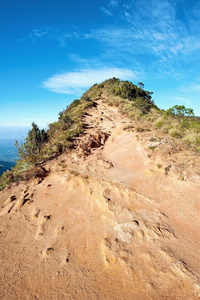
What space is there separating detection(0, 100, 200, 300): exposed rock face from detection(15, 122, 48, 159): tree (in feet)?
8.15

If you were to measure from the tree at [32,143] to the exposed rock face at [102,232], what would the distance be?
2.48 m

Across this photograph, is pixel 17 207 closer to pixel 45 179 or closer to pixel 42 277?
pixel 45 179

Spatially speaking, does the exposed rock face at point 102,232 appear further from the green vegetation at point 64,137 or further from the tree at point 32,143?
the tree at point 32,143

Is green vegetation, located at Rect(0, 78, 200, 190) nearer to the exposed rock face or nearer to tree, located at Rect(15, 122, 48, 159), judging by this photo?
tree, located at Rect(15, 122, 48, 159)

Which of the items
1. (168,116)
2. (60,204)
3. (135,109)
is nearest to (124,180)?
(60,204)

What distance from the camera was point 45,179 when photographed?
26.2ft

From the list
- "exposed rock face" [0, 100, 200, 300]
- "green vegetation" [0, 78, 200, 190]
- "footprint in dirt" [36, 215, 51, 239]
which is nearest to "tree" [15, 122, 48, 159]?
"green vegetation" [0, 78, 200, 190]

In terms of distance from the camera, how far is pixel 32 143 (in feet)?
34.8

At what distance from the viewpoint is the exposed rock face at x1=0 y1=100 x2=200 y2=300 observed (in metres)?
3.55

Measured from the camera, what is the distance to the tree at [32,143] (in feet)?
33.3

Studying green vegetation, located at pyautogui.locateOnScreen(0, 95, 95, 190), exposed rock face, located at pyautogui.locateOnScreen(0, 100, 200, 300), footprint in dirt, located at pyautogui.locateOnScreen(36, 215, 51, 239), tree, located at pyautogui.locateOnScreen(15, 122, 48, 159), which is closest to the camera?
exposed rock face, located at pyautogui.locateOnScreen(0, 100, 200, 300)

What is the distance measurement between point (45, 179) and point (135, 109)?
1378cm

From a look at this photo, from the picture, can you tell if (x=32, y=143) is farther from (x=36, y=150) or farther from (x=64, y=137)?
(x=64, y=137)

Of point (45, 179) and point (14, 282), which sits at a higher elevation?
point (45, 179)
